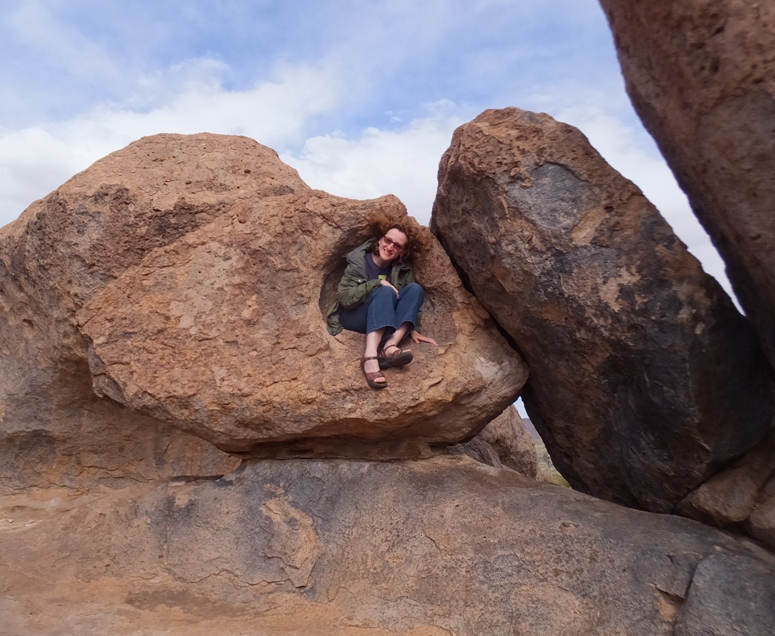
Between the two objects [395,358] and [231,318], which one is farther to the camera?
[231,318]

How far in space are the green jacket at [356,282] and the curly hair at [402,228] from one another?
9 centimetres

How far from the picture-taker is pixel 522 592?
3.28 meters

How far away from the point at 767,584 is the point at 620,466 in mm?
1078

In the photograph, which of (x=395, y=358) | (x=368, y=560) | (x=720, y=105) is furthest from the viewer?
(x=395, y=358)

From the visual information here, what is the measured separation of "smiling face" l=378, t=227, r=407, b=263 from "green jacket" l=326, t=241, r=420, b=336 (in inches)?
4.2

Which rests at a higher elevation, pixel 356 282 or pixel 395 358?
pixel 356 282

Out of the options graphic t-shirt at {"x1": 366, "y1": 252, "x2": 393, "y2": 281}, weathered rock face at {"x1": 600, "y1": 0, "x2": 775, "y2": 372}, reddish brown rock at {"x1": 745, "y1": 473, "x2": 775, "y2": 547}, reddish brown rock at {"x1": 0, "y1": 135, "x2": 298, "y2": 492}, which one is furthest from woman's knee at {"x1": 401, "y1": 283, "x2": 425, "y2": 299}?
reddish brown rock at {"x1": 745, "y1": 473, "x2": 775, "y2": 547}

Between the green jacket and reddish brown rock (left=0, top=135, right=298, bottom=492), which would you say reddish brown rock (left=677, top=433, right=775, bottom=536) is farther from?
reddish brown rock (left=0, top=135, right=298, bottom=492)

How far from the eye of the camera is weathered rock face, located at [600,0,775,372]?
2.38m

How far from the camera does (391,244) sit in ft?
13.5

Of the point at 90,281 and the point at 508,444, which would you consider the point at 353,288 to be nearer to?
the point at 90,281

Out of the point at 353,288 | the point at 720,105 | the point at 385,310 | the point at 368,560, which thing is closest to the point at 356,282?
the point at 353,288

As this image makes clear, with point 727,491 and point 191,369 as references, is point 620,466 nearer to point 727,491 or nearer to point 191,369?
point 727,491

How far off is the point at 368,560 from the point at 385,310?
146 centimetres
